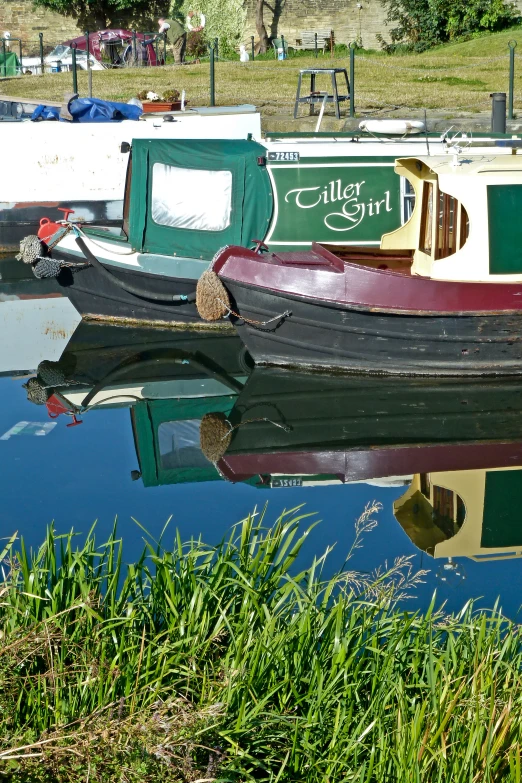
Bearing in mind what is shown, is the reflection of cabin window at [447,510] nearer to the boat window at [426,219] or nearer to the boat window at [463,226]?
the boat window at [463,226]

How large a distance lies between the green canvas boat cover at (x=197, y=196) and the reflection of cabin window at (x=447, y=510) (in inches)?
190

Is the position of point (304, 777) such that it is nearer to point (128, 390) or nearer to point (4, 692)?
point (4, 692)

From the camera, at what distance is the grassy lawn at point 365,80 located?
64.6ft

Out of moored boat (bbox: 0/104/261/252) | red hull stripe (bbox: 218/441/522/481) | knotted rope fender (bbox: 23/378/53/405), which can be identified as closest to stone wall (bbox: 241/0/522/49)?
moored boat (bbox: 0/104/261/252)

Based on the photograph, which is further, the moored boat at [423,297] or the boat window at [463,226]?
the boat window at [463,226]

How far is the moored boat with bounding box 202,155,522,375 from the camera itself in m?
9.19

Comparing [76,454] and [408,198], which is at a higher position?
[408,198]

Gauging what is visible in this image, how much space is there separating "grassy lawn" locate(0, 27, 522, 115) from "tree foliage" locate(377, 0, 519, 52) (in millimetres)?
1109

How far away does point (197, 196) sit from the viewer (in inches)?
450

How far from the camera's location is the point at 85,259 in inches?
453

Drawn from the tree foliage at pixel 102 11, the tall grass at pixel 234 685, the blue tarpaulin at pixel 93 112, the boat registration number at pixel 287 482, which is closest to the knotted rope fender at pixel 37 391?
the boat registration number at pixel 287 482

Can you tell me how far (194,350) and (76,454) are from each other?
3.10 meters

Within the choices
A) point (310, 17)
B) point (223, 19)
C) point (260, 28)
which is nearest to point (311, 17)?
point (310, 17)

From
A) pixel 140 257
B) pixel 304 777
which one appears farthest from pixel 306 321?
pixel 304 777
